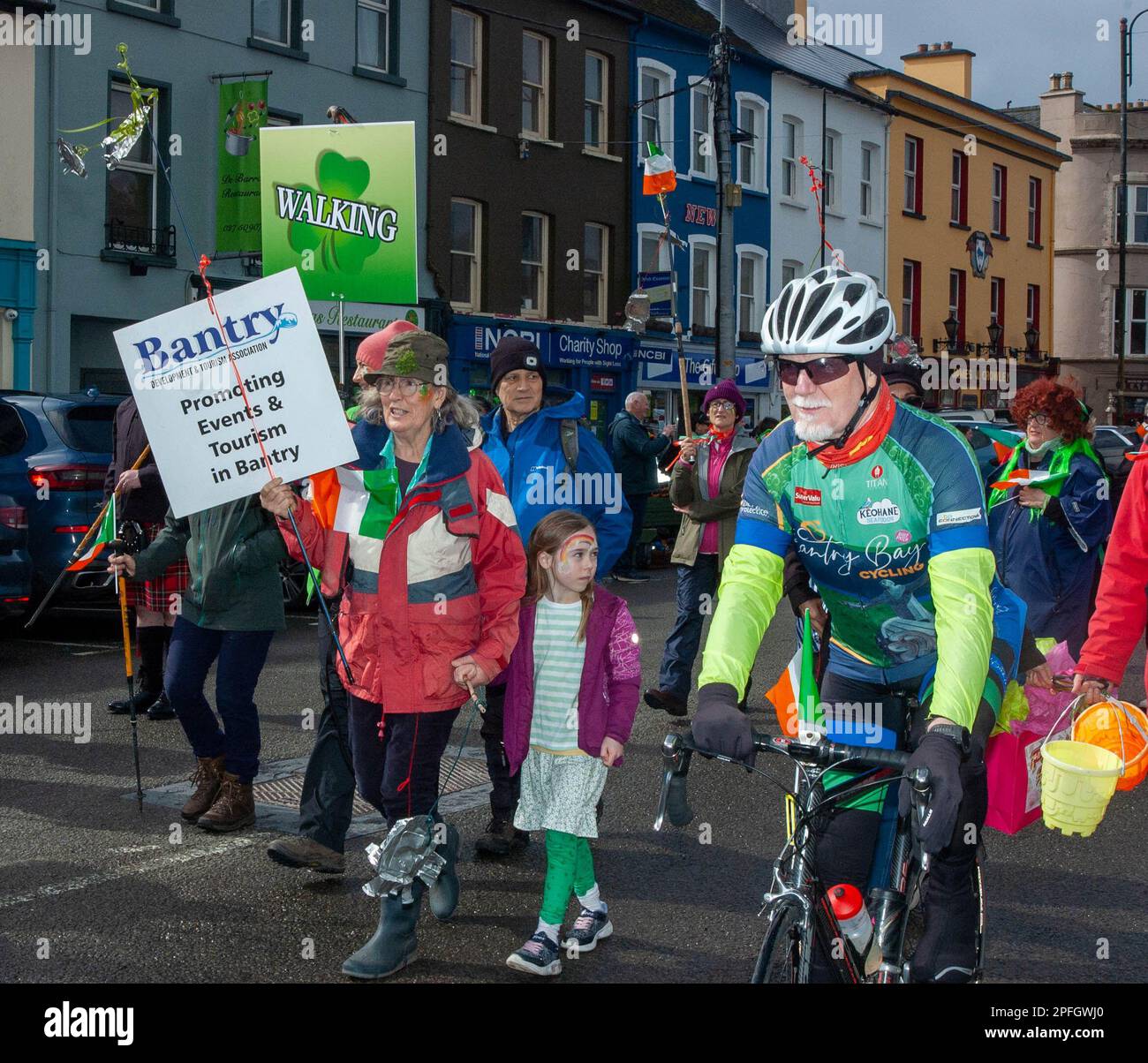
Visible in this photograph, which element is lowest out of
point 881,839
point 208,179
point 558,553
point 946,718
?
point 881,839

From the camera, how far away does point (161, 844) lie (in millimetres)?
6094

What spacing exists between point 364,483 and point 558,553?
725 mm

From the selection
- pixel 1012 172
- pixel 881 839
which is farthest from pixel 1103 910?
pixel 1012 172

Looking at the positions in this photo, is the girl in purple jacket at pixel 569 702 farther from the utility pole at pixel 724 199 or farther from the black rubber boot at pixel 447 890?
the utility pole at pixel 724 199

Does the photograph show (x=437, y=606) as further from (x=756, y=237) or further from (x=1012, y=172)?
(x=1012, y=172)

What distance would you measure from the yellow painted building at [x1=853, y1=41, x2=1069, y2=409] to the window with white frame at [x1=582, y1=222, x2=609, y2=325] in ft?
36.7

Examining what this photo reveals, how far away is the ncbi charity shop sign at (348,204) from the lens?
32.7ft

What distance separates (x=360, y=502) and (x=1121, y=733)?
2.46 metres

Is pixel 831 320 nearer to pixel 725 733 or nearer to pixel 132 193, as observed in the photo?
pixel 725 733

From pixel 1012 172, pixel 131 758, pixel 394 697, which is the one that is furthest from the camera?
pixel 1012 172

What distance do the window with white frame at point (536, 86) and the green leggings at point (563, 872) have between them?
79.2 ft

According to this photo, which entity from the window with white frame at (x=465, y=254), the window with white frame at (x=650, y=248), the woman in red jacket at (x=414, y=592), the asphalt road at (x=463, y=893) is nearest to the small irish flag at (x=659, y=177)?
the asphalt road at (x=463, y=893)

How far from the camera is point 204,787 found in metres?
6.43

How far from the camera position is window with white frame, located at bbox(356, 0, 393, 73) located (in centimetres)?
2395
